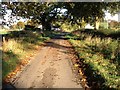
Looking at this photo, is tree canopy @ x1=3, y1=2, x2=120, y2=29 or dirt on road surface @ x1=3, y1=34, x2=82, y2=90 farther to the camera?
tree canopy @ x1=3, y1=2, x2=120, y2=29

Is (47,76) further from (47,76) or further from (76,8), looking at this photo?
(76,8)

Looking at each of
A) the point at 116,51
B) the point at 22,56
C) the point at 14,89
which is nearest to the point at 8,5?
the point at 22,56

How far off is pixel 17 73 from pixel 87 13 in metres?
24.7

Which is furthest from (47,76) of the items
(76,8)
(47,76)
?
(76,8)

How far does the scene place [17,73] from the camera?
13.6 meters

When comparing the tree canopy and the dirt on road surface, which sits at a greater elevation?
the tree canopy

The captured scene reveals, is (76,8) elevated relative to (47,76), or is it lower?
elevated

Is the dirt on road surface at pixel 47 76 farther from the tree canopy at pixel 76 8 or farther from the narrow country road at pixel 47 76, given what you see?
the tree canopy at pixel 76 8

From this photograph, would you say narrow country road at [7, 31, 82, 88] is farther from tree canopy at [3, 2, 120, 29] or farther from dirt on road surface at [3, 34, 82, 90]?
tree canopy at [3, 2, 120, 29]

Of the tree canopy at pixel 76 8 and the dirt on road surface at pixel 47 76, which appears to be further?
the tree canopy at pixel 76 8

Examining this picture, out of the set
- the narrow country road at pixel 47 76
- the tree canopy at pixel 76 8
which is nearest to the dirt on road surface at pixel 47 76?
the narrow country road at pixel 47 76

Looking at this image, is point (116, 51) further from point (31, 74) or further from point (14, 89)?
→ point (14, 89)

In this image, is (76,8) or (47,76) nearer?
(47,76)

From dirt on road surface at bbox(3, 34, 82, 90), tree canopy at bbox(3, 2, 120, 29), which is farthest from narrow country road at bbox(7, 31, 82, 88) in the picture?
tree canopy at bbox(3, 2, 120, 29)
